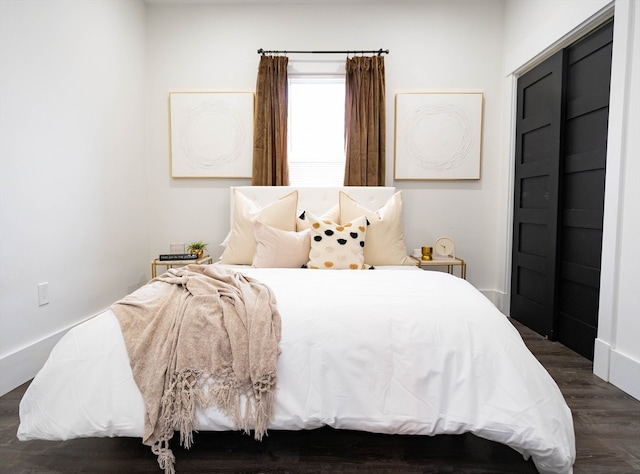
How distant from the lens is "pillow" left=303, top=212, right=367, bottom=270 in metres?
2.73

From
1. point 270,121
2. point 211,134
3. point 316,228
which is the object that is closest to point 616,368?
point 316,228

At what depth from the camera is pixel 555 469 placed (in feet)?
4.60

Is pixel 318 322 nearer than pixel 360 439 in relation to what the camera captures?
Yes

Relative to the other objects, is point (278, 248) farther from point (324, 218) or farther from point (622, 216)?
point (622, 216)

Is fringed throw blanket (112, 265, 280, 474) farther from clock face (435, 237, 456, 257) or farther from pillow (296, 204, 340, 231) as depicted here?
clock face (435, 237, 456, 257)

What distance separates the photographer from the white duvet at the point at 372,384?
4.68ft

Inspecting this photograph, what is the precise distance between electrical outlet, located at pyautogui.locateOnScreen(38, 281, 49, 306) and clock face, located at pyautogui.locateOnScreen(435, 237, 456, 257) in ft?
10.4

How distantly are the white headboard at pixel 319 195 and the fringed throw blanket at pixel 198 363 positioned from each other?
2.08 metres

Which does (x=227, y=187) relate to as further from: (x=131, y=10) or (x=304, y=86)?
(x=131, y=10)

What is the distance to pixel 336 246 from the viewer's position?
2.77m

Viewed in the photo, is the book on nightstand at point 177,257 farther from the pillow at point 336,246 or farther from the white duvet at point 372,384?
the white duvet at point 372,384

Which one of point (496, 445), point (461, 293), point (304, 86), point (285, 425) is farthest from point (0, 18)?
point (496, 445)

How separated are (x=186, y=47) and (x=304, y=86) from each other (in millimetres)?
1226

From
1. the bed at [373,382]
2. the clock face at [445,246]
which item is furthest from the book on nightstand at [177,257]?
the clock face at [445,246]
